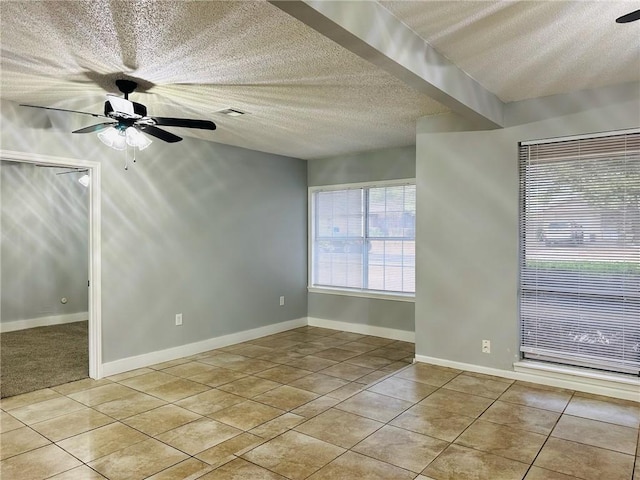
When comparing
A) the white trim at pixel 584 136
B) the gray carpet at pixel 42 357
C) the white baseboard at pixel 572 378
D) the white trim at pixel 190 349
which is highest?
the white trim at pixel 584 136

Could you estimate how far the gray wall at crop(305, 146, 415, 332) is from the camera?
18.7ft

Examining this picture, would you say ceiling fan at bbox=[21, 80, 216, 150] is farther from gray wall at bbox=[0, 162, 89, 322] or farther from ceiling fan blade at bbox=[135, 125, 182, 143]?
gray wall at bbox=[0, 162, 89, 322]

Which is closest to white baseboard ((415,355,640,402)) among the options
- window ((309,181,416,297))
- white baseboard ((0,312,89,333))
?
window ((309,181,416,297))

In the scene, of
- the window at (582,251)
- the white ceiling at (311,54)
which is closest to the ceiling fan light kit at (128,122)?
the white ceiling at (311,54)

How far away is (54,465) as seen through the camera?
264 cm

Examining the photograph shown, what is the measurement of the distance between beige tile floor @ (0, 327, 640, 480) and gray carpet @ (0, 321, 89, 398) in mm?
297

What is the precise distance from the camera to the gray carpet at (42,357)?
416 centimetres

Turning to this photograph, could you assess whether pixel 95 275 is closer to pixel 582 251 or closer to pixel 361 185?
pixel 361 185

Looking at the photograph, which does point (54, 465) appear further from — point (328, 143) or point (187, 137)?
point (328, 143)

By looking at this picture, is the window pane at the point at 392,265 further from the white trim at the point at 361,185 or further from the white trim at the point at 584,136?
the white trim at the point at 584,136

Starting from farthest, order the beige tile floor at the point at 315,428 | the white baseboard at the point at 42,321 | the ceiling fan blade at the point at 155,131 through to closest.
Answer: the white baseboard at the point at 42,321
the ceiling fan blade at the point at 155,131
the beige tile floor at the point at 315,428

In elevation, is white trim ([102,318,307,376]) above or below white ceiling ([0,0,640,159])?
below

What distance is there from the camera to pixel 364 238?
612 cm

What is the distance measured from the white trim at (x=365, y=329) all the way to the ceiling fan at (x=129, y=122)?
3.58 metres
